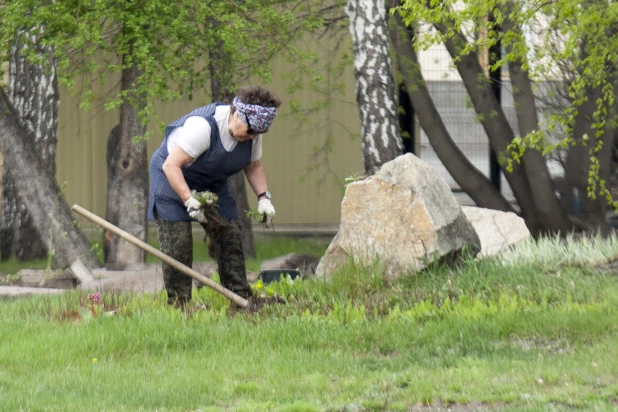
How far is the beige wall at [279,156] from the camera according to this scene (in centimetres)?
1694

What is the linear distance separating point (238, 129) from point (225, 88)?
5086mm

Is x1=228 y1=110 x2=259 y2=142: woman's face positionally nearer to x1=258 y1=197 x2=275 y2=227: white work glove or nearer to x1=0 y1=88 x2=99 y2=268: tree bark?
x1=258 y1=197 x2=275 y2=227: white work glove

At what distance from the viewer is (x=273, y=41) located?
11.4 metres

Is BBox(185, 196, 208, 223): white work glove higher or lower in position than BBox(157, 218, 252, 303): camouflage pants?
higher

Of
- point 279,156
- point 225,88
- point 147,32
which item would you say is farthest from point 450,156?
point 279,156

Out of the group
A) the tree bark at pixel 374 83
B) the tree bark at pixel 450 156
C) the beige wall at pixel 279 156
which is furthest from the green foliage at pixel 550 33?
the beige wall at pixel 279 156

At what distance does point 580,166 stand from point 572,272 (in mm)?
4180

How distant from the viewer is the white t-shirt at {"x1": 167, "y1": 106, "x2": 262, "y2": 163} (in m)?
7.04

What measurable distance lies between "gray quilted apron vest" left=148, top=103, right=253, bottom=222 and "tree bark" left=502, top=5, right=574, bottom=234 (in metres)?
5.66

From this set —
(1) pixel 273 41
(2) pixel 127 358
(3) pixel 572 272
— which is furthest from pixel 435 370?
(1) pixel 273 41

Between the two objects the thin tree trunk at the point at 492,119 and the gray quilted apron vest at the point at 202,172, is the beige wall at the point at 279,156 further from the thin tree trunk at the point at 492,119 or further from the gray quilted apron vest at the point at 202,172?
the gray quilted apron vest at the point at 202,172

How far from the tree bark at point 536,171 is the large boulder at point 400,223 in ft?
12.4

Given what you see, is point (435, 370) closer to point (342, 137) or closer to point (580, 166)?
point (580, 166)

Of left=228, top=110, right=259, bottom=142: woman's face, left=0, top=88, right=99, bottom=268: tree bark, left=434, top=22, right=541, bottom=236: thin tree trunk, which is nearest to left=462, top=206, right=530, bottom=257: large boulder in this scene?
left=434, top=22, right=541, bottom=236: thin tree trunk
